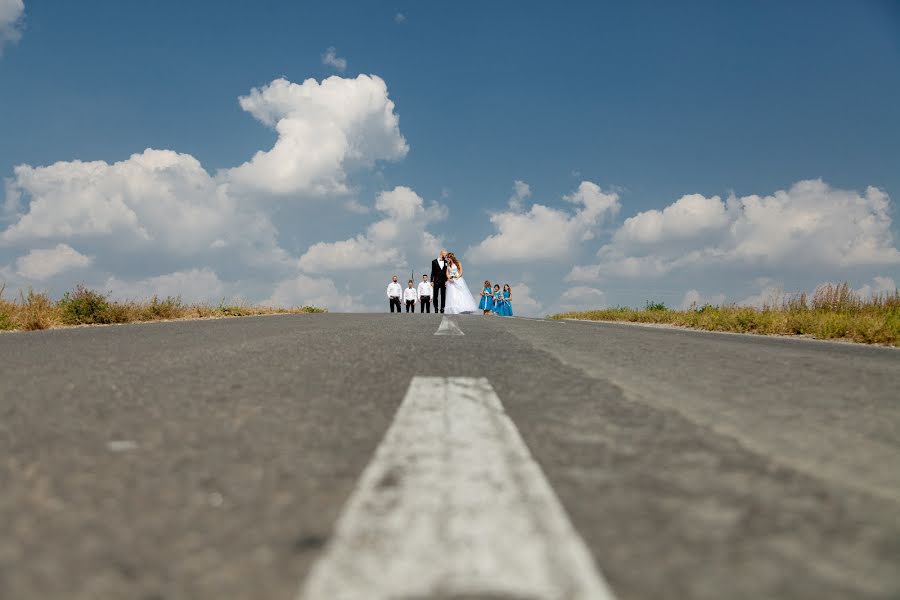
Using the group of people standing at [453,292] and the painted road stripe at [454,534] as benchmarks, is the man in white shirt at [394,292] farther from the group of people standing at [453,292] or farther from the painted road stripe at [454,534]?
the painted road stripe at [454,534]

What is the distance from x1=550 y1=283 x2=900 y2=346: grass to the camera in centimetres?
952

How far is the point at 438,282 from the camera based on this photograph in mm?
25594

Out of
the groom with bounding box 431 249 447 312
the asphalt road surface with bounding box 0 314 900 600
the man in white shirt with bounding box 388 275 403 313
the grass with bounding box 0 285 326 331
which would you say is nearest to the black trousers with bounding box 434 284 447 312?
the groom with bounding box 431 249 447 312

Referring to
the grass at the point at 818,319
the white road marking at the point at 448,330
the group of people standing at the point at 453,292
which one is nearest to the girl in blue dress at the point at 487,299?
the group of people standing at the point at 453,292

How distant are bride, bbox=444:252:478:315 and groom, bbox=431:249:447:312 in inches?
8.4

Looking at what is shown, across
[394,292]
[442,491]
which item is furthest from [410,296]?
[442,491]

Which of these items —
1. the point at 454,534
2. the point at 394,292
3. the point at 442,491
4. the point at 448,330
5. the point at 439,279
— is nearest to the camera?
the point at 454,534

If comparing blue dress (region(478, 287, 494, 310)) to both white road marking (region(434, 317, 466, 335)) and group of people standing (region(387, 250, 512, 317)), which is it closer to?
group of people standing (region(387, 250, 512, 317))

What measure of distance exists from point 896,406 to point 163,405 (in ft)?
11.0

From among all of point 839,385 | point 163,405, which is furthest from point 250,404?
point 839,385

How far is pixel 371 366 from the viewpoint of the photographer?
3922 millimetres

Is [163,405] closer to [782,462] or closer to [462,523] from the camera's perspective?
[462,523]

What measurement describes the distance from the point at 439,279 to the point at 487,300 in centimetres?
457

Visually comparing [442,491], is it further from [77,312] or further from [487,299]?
[487,299]
